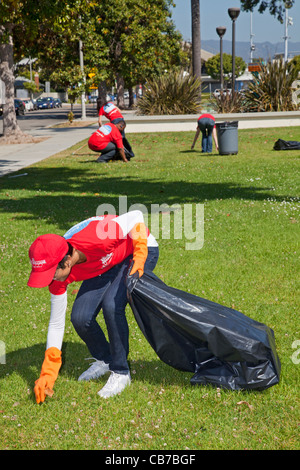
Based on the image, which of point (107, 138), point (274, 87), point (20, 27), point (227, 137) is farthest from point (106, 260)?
point (274, 87)

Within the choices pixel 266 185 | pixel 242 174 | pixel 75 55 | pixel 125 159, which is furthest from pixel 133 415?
pixel 75 55

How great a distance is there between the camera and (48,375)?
4035 millimetres

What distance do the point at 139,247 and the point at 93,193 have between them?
8.24m

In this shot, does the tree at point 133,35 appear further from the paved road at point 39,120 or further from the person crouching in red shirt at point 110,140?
the person crouching in red shirt at point 110,140

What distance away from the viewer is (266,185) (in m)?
12.1

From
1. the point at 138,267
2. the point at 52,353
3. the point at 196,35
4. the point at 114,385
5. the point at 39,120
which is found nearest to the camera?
the point at 138,267

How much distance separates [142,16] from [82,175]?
3005 cm

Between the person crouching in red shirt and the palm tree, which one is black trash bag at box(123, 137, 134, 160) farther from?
the palm tree

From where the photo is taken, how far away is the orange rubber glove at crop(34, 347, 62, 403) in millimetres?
3992

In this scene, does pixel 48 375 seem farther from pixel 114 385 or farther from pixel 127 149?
pixel 127 149

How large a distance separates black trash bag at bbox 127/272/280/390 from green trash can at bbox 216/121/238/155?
14.1m

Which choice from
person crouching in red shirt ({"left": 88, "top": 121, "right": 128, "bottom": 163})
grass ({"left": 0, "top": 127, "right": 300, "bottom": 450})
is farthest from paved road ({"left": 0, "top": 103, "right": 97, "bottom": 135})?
grass ({"left": 0, "top": 127, "right": 300, "bottom": 450})
